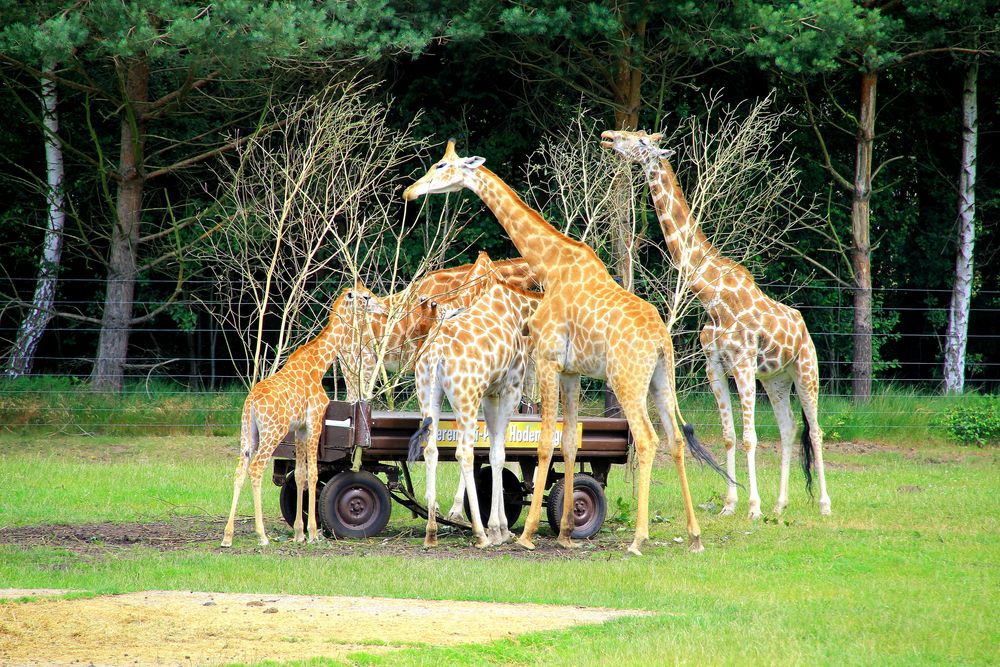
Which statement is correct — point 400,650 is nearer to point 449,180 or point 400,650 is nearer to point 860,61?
point 449,180

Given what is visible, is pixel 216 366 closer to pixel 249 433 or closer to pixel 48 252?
pixel 48 252

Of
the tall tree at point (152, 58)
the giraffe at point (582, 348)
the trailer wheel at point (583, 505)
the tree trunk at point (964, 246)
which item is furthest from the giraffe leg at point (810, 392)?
the tree trunk at point (964, 246)

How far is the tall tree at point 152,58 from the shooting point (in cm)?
1563

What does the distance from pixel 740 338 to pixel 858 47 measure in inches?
320

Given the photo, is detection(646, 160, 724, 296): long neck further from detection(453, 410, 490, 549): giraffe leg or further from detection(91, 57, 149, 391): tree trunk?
detection(91, 57, 149, 391): tree trunk

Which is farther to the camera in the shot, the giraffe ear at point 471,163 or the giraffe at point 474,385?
the giraffe ear at point 471,163

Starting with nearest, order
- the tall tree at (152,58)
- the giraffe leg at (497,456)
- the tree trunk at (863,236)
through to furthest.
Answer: the giraffe leg at (497,456) → the tall tree at (152,58) → the tree trunk at (863,236)

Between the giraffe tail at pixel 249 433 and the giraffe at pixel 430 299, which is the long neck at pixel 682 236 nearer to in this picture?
the giraffe at pixel 430 299

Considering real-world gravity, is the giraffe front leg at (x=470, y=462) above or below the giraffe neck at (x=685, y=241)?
below

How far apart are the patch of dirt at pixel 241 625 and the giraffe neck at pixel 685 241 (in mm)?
5769

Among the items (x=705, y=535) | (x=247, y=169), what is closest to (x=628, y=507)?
(x=705, y=535)

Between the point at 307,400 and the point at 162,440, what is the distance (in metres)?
7.51

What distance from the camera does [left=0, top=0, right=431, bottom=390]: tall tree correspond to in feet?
51.3

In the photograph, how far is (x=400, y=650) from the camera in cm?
660
